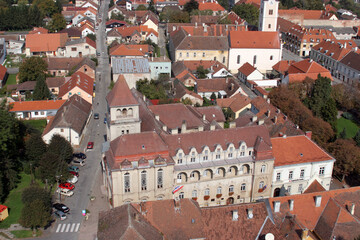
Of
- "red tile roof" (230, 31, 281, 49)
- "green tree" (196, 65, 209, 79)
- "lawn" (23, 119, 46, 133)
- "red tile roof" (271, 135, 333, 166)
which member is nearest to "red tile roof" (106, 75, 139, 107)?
"red tile roof" (271, 135, 333, 166)

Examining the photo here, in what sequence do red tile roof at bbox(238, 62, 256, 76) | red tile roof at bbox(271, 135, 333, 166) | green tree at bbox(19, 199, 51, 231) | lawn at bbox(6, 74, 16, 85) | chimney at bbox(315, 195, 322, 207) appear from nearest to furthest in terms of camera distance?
chimney at bbox(315, 195, 322, 207)
green tree at bbox(19, 199, 51, 231)
red tile roof at bbox(271, 135, 333, 166)
lawn at bbox(6, 74, 16, 85)
red tile roof at bbox(238, 62, 256, 76)

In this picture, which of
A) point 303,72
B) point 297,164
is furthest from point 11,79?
point 297,164

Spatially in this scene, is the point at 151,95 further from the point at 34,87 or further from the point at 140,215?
the point at 140,215

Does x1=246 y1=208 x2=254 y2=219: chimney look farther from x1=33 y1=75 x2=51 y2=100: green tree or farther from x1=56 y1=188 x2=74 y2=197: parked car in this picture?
x1=33 y1=75 x2=51 y2=100: green tree

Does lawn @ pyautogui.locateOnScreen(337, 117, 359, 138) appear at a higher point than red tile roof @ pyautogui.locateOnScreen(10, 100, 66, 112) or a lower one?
lower

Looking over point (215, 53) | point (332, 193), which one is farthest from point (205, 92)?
point (332, 193)

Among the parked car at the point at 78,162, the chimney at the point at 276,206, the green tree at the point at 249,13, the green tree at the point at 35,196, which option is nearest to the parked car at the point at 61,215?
the green tree at the point at 35,196

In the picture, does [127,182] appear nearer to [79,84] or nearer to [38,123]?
[38,123]
